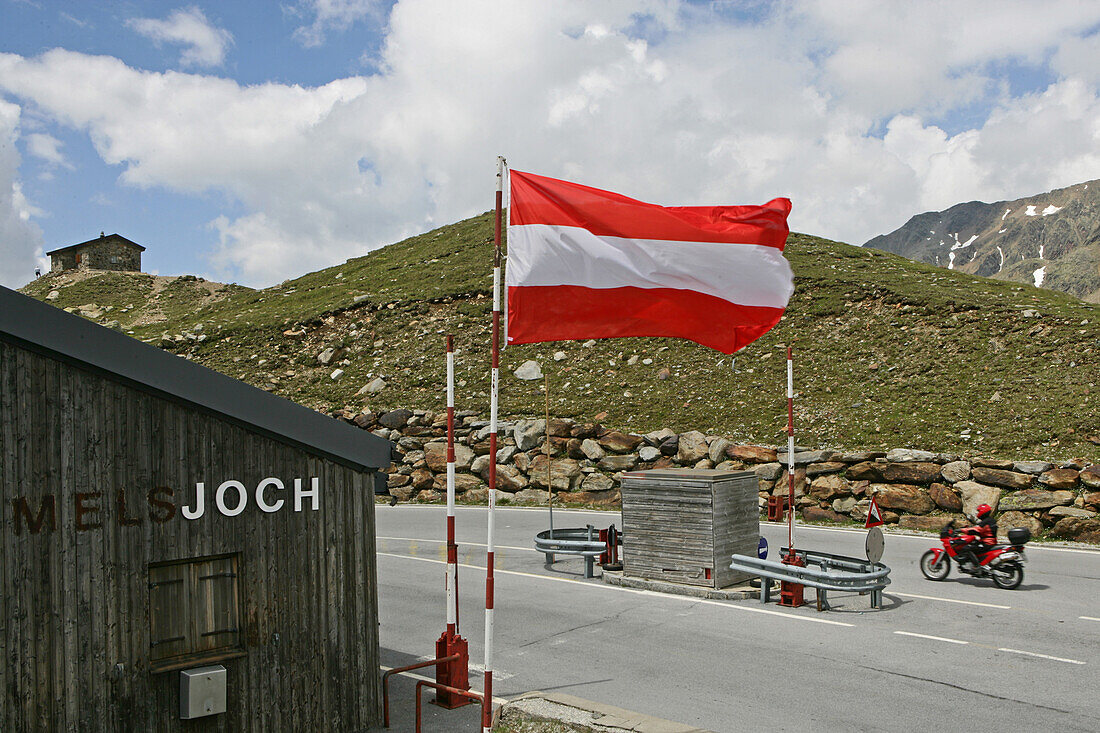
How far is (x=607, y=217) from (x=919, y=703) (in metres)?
6.42

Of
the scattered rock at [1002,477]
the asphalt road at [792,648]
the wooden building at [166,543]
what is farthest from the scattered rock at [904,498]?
the wooden building at [166,543]

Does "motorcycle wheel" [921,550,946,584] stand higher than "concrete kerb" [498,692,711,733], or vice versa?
"concrete kerb" [498,692,711,733]

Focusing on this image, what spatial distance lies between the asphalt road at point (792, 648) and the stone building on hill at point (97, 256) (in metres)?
76.1

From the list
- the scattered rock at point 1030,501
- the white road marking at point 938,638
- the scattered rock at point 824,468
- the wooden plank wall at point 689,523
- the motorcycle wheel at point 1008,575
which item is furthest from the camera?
the scattered rock at point 824,468

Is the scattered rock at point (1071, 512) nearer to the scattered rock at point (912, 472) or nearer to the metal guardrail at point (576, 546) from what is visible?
the scattered rock at point (912, 472)

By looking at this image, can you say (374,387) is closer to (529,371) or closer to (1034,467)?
(529,371)

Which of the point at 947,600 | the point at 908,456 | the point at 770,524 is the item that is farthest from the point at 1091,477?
the point at 947,600

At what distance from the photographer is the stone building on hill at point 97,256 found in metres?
81.3

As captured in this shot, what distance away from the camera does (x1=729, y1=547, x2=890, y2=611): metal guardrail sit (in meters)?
13.6

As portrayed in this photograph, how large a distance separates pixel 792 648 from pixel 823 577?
221cm

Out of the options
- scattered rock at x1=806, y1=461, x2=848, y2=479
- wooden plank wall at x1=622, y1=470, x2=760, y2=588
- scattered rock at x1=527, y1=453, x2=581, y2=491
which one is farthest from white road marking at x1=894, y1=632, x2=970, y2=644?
scattered rock at x1=527, y1=453, x2=581, y2=491

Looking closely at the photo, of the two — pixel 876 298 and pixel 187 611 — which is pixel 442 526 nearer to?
pixel 187 611

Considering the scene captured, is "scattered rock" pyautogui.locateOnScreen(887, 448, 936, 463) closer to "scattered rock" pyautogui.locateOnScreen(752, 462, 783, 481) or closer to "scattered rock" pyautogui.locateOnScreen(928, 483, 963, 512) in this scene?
"scattered rock" pyautogui.locateOnScreen(928, 483, 963, 512)

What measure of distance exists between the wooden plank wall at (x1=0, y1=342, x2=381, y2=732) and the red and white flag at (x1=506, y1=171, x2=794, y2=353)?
2.77 metres
